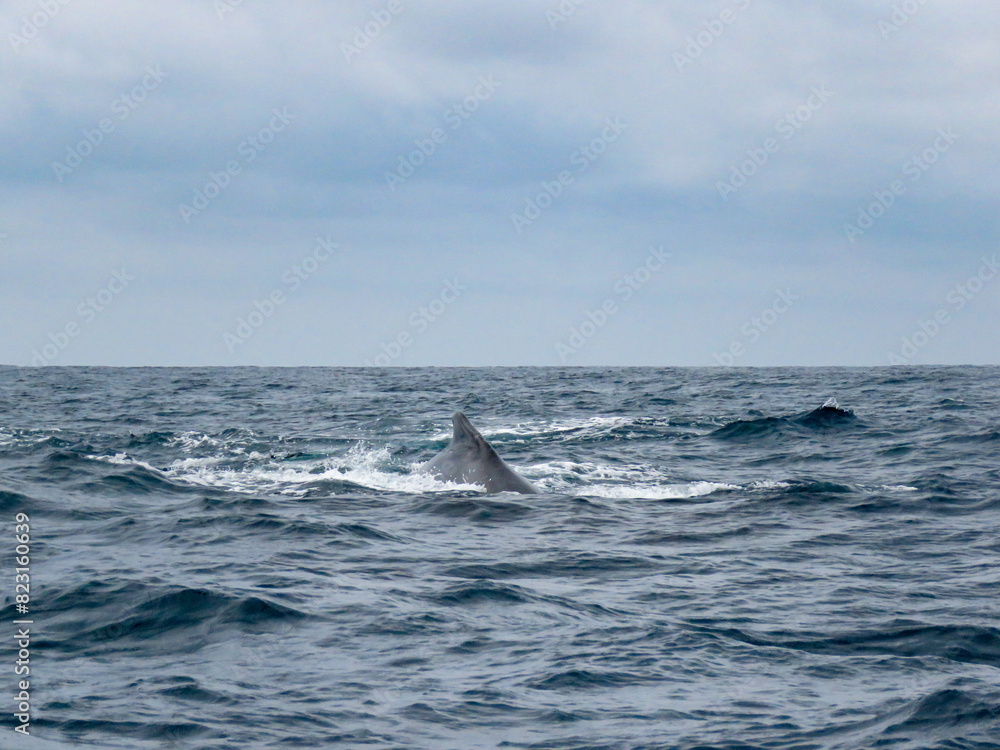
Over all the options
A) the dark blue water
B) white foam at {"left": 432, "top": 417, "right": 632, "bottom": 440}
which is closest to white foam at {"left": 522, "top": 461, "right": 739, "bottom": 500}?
the dark blue water

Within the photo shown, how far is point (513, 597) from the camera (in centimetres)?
1334

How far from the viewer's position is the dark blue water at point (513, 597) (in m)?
9.16

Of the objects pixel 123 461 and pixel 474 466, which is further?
pixel 123 461

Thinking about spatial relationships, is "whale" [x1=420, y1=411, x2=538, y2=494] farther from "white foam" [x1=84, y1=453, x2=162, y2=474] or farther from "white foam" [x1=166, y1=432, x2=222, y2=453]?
"white foam" [x1=166, y1=432, x2=222, y2=453]

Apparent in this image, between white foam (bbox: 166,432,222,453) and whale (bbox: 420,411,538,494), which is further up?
white foam (bbox: 166,432,222,453)

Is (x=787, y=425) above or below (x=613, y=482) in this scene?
above

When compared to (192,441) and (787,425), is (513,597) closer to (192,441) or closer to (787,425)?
(192,441)

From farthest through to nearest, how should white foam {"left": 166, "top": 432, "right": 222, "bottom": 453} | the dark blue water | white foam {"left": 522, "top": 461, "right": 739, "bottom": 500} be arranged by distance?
white foam {"left": 166, "top": 432, "right": 222, "bottom": 453}, white foam {"left": 522, "top": 461, "right": 739, "bottom": 500}, the dark blue water

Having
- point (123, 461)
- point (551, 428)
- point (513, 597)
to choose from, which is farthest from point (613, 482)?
point (551, 428)

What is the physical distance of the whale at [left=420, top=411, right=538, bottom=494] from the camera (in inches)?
861

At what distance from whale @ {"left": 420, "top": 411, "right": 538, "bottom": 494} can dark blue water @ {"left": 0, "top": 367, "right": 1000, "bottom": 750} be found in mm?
593

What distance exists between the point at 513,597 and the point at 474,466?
9103 millimetres

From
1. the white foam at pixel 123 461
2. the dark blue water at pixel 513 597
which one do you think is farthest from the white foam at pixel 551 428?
the white foam at pixel 123 461

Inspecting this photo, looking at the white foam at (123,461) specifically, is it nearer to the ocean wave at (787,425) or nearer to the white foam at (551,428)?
the white foam at (551,428)
